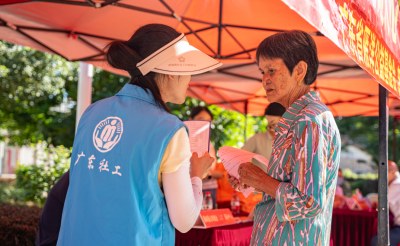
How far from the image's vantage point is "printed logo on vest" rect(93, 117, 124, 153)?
42.3 inches

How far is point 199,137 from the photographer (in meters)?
1.61

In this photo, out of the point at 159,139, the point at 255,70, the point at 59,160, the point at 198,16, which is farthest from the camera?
the point at 59,160

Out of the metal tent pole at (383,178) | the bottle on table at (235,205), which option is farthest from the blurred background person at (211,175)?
the metal tent pole at (383,178)

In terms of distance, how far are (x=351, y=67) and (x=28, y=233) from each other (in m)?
4.42

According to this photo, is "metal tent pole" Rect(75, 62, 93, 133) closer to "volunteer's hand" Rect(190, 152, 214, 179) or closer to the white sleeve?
"volunteer's hand" Rect(190, 152, 214, 179)

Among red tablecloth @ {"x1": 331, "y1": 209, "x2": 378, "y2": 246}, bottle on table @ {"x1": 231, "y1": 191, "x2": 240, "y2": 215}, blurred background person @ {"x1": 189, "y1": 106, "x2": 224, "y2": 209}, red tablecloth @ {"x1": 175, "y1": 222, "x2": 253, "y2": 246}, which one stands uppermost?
blurred background person @ {"x1": 189, "y1": 106, "x2": 224, "y2": 209}

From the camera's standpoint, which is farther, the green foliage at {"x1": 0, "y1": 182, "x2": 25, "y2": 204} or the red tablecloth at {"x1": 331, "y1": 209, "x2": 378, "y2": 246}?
the green foliage at {"x1": 0, "y1": 182, "x2": 25, "y2": 204}

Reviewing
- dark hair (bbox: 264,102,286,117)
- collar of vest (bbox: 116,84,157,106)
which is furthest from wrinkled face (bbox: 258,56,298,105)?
dark hair (bbox: 264,102,286,117)

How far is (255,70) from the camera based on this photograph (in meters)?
4.53

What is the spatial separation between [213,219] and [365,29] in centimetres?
168

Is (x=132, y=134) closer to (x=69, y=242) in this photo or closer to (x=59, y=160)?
(x=69, y=242)

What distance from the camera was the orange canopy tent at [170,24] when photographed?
3.00 m

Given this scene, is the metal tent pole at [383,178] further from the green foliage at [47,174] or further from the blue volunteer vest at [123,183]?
the green foliage at [47,174]

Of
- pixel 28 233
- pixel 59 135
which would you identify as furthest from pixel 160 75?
pixel 59 135
